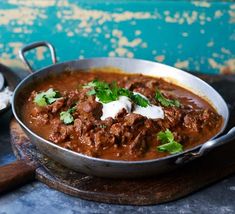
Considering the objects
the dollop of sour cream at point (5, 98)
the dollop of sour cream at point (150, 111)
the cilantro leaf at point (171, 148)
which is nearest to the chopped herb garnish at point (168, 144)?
the cilantro leaf at point (171, 148)

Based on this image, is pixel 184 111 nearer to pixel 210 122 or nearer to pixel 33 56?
pixel 210 122

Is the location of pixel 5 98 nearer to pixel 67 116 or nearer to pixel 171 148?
pixel 67 116

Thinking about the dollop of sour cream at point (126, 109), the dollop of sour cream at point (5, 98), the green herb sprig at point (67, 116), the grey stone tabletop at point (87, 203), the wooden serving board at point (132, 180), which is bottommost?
the grey stone tabletop at point (87, 203)

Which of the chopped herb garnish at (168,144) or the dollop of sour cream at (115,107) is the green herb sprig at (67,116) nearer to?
the dollop of sour cream at (115,107)

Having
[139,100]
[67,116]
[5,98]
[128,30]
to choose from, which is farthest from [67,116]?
[128,30]

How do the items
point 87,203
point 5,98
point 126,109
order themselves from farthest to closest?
point 5,98, point 126,109, point 87,203
